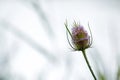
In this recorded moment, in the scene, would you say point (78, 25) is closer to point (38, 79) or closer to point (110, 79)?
point (110, 79)

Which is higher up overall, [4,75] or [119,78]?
[119,78]

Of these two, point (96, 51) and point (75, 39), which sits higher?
point (75, 39)

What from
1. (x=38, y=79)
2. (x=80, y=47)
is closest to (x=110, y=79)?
(x=80, y=47)

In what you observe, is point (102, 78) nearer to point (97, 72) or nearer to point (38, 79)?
point (97, 72)

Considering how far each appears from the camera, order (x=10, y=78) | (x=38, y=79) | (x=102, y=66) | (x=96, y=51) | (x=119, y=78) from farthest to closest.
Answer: (x=10, y=78)
(x=38, y=79)
(x=96, y=51)
(x=102, y=66)
(x=119, y=78)

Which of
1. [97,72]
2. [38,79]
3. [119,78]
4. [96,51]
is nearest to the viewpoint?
[119,78]

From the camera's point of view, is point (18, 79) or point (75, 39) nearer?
point (75, 39)

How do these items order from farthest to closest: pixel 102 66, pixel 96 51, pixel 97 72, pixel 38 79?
pixel 38 79 → pixel 96 51 → pixel 102 66 → pixel 97 72

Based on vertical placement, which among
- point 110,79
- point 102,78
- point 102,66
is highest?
point 102,78

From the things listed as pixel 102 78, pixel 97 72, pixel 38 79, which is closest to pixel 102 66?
pixel 97 72
